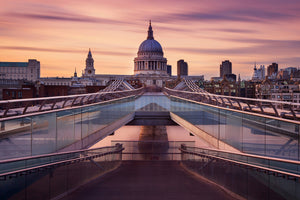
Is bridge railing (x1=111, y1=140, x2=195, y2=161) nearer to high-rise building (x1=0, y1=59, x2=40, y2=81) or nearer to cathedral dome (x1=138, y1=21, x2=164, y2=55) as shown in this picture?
cathedral dome (x1=138, y1=21, x2=164, y2=55)

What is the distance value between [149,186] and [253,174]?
93.6 inches

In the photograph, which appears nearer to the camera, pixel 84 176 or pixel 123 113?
pixel 84 176

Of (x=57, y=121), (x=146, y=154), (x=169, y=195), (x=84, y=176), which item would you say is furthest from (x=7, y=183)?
(x=146, y=154)

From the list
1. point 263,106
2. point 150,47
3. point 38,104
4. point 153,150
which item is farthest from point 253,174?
point 150,47

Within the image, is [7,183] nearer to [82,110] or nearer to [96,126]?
[82,110]

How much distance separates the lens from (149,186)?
25.5ft

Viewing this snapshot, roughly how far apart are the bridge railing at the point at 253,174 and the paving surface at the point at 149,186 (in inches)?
13.8

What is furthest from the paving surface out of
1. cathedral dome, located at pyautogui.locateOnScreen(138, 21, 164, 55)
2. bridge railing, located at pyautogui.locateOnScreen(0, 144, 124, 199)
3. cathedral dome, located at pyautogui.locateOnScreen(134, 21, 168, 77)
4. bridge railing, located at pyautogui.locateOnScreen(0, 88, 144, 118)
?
cathedral dome, located at pyautogui.locateOnScreen(138, 21, 164, 55)

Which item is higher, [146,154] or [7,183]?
[7,183]

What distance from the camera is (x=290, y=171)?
5.52 m

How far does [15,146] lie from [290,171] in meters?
4.45

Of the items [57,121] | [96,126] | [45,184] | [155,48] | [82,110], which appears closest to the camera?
[45,184]

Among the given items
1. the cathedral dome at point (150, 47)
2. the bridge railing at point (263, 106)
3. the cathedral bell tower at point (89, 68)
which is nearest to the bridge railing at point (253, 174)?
the bridge railing at point (263, 106)

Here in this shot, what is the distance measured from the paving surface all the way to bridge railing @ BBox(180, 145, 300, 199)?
1.15ft
